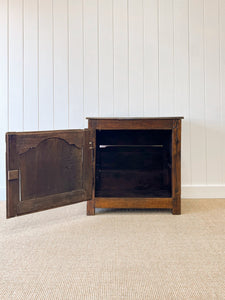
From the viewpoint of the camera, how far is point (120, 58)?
221cm

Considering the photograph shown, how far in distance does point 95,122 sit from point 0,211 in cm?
87

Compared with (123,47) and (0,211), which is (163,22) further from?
(0,211)

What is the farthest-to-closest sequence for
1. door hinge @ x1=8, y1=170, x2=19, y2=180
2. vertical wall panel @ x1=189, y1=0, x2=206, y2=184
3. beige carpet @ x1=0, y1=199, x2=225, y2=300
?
vertical wall panel @ x1=189, y1=0, x2=206, y2=184 < door hinge @ x1=8, y1=170, x2=19, y2=180 < beige carpet @ x1=0, y1=199, x2=225, y2=300

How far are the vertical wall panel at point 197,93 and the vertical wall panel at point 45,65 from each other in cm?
107

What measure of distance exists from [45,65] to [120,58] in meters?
0.58

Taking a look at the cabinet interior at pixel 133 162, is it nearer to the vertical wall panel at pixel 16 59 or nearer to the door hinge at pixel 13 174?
the door hinge at pixel 13 174

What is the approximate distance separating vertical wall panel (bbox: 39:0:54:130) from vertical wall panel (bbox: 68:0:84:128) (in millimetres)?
149

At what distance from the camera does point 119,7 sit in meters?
2.20

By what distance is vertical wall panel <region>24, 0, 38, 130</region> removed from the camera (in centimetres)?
220

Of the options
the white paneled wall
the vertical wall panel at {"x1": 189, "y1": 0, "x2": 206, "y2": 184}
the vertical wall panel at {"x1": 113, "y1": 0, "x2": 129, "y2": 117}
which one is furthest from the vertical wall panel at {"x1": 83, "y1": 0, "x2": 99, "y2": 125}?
the vertical wall panel at {"x1": 189, "y1": 0, "x2": 206, "y2": 184}

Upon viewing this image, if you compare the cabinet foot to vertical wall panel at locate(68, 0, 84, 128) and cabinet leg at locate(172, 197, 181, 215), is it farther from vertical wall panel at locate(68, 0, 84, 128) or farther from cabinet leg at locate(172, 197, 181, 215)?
vertical wall panel at locate(68, 0, 84, 128)

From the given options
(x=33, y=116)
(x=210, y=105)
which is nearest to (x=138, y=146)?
(x=210, y=105)

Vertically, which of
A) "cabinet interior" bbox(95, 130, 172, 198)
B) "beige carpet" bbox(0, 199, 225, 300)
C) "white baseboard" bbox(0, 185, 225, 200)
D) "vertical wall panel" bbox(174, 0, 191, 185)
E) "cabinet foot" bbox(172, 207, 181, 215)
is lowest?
"beige carpet" bbox(0, 199, 225, 300)

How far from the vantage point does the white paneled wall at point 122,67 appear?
2.20 metres
